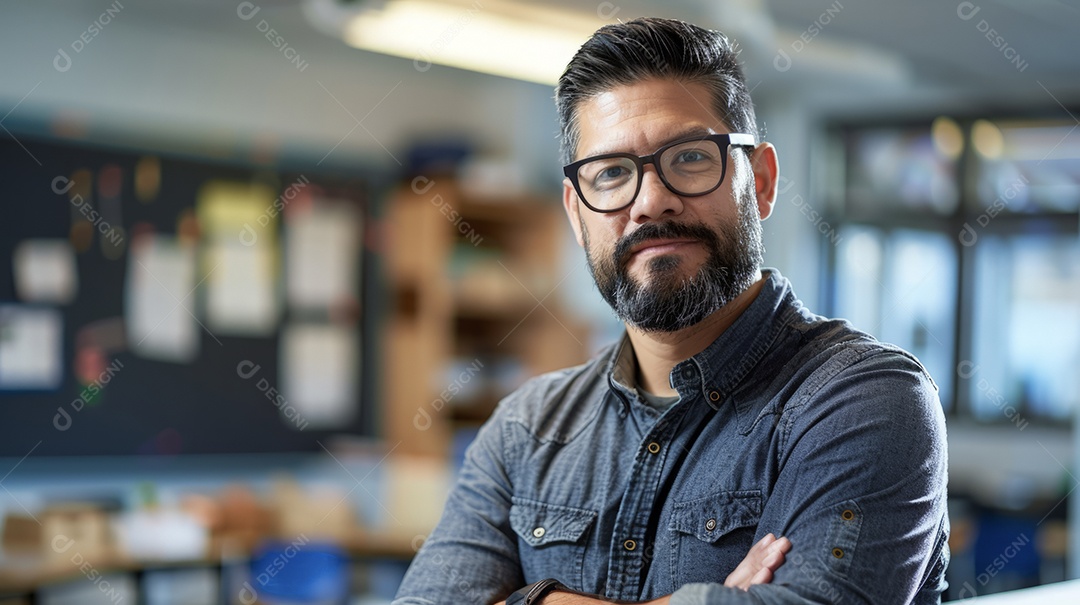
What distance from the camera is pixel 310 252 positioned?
5.57 meters

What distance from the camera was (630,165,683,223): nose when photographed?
5.00 feet

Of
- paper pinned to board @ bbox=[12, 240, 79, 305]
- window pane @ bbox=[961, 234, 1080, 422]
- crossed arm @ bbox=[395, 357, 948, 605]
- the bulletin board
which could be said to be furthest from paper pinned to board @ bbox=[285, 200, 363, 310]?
crossed arm @ bbox=[395, 357, 948, 605]

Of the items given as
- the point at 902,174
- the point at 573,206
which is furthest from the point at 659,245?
the point at 902,174

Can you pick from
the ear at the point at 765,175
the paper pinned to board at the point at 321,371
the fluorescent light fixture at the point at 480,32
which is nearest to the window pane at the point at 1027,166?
the fluorescent light fixture at the point at 480,32

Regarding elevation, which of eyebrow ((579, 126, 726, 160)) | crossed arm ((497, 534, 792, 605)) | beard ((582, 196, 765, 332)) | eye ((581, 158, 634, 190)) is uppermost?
eyebrow ((579, 126, 726, 160))

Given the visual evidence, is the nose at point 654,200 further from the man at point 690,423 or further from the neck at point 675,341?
the neck at point 675,341

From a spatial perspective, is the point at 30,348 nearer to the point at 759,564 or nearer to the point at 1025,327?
the point at 759,564

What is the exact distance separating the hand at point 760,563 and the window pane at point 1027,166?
5939 mm

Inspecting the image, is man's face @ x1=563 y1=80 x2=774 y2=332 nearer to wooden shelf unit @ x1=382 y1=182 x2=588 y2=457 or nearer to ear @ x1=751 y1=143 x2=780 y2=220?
ear @ x1=751 y1=143 x2=780 y2=220

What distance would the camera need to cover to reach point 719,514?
1.49 meters

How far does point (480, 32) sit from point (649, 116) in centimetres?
263

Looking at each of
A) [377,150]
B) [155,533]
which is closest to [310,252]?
[377,150]

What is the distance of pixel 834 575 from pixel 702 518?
258 millimetres

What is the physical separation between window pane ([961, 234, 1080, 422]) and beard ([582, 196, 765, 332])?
5.69m
